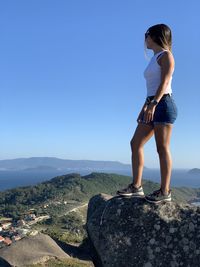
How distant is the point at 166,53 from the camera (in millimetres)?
6793

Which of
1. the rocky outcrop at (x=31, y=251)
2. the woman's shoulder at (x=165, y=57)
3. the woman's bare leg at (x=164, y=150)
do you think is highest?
the woman's shoulder at (x=165, y=57)

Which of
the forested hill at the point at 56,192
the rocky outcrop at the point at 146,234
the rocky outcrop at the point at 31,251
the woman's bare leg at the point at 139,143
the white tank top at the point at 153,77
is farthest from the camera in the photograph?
the forested hill at the point at 56,192

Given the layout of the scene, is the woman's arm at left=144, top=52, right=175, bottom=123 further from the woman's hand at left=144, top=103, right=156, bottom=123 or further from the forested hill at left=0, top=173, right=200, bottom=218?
the forested hill at left=0, top=173, right=200, bottom=218

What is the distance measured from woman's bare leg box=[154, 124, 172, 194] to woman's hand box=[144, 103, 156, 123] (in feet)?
0.65

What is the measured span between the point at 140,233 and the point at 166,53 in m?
2.74

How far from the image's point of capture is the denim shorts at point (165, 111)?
6.80 m

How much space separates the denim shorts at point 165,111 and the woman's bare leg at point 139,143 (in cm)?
35

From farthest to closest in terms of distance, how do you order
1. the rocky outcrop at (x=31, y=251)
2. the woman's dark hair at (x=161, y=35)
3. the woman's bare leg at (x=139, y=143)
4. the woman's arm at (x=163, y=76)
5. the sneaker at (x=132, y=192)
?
the rocky outcrop at (x=31, y=251) < the sneaker at (x=132, y=192) < the woman's bare leg at (x=139, y=143) < the woman's dark hair at (x=161, y=35) < the woman's arm at (x=163, y=76)

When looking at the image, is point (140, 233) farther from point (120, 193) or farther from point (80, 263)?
point (80, 263)

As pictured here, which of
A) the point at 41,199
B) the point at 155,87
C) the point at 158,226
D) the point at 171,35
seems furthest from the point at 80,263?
the point at 41,199

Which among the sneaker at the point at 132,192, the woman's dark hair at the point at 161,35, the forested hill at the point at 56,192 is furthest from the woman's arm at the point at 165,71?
the forested hill at the point at 56,192

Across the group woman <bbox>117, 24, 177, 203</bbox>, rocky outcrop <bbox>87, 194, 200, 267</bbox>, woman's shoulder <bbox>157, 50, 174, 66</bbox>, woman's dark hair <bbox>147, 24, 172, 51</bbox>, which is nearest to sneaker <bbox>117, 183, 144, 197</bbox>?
rocky outcrop <bbox>87, 194, 200, 267</bbox>

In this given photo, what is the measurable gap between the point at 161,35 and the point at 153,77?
2.20ft

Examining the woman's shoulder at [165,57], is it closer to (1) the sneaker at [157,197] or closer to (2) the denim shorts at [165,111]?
(2) the denim shorts at [165,111]
